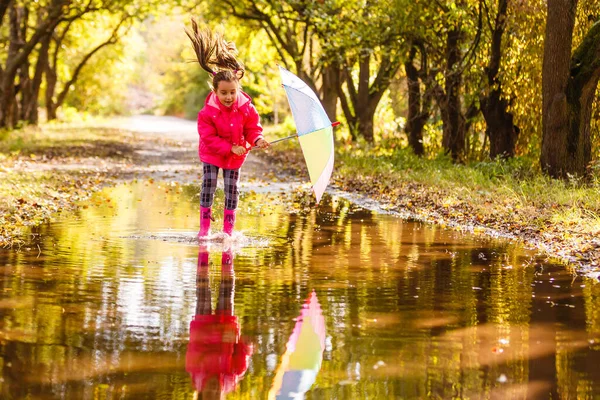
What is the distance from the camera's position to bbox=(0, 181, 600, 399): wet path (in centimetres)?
493

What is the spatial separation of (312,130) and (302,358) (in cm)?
439

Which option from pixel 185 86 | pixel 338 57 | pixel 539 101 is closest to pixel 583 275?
pixel 539 101

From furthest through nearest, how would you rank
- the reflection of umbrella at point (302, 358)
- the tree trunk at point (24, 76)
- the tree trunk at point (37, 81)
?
the tree trunk at point (37, 81), the tree trunk at point (24, 76), the reflection of umbrella at point (302, 358)

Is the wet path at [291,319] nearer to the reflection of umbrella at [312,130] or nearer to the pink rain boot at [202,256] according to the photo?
the pink rain boot at [202,256]

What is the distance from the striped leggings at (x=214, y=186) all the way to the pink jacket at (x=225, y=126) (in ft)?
0.65

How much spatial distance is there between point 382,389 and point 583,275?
13.2 ft

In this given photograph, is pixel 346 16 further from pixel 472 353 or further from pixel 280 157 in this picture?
pixel 472 353

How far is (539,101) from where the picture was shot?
18156 millimetres

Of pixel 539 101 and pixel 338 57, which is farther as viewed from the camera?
pixel 338 57

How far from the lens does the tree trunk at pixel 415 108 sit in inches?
→ 870

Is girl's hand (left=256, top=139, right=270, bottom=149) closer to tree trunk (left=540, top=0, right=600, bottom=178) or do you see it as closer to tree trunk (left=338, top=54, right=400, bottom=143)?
tree trunk (left=540, top=0, right=600, bottom=178)

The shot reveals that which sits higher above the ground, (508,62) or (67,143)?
(508,62)

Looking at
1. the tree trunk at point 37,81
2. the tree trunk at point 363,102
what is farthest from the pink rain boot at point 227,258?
the tree trunk at point 37,81

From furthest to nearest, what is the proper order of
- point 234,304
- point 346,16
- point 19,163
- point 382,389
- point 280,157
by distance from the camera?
point 280,157
point 346,16
point 19,163
point 234,304
point 382,389
